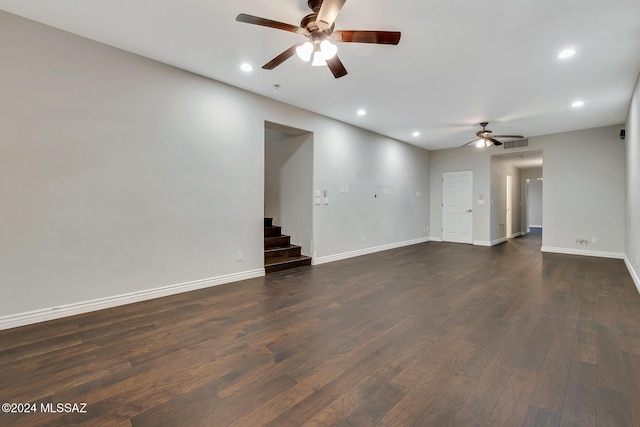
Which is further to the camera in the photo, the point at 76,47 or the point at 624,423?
the point at 76,47

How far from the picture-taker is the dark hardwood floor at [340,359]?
5.06 ft

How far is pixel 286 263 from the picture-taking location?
188 inches

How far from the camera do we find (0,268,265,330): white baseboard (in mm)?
2574

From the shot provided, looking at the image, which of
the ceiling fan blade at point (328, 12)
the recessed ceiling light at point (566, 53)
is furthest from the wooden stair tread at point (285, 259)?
the recessed ceiling light at point (566, 53)

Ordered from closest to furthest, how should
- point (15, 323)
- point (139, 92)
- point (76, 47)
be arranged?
point (15, 323) < point (76, 47) < point (139, 92)

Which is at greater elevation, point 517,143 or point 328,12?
point 517,143

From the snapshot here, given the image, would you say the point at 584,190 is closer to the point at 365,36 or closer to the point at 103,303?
the point at 365,36

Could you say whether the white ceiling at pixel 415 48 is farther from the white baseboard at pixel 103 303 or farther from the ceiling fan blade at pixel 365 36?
the white baseboard at pixel 103 303

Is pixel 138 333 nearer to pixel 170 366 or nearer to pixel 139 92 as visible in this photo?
pixel 170 366

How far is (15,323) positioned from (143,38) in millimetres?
2930

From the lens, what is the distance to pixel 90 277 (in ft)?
9.59

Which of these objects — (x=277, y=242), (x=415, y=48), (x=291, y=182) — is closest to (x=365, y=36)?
(x=415, y=48)

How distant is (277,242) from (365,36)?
3807mm

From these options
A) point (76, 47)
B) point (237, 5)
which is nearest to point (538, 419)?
point (237, 5)
